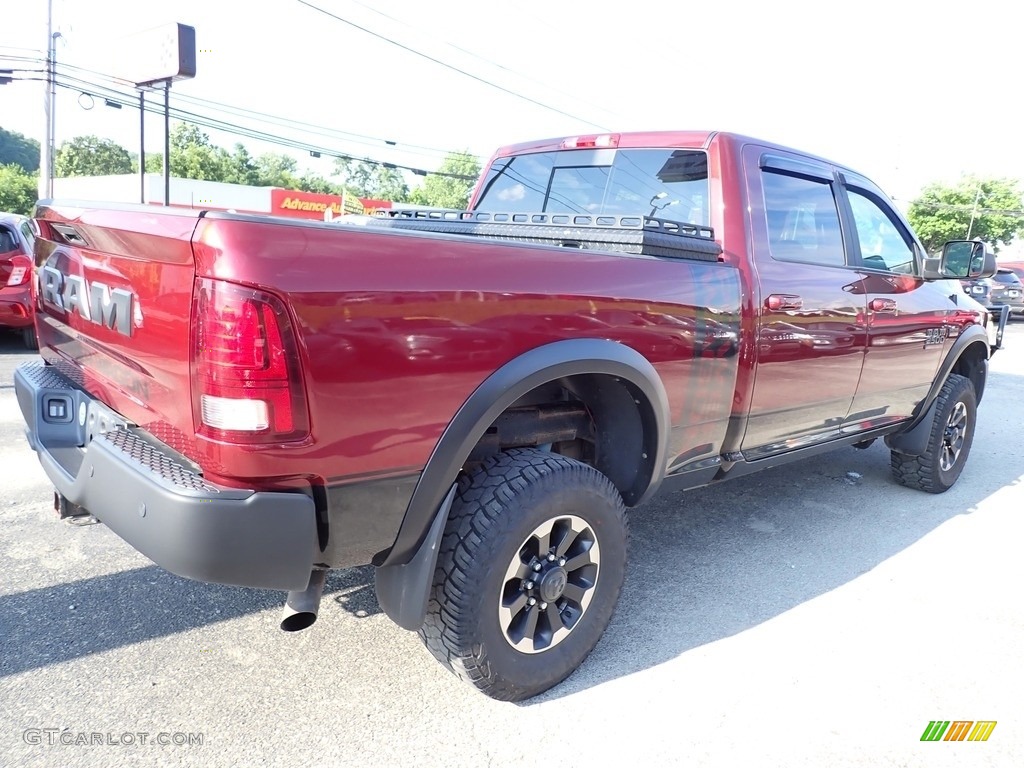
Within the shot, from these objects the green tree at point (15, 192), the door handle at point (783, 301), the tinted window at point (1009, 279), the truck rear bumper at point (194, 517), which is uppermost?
the green tree at point (15, 192)

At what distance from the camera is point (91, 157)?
2685 inches

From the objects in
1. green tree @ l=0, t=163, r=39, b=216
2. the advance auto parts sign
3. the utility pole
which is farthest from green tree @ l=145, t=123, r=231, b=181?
the utility pole

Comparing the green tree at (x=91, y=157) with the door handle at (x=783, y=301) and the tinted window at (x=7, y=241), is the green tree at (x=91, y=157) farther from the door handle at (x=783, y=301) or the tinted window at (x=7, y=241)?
the door handle at (x=783, y=301)

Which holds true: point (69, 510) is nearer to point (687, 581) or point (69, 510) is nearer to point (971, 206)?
point (687, 581)

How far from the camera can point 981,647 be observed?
2.94 metres

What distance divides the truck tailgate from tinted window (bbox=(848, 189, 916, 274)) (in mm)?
3409

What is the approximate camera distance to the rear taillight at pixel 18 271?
25.8 feet

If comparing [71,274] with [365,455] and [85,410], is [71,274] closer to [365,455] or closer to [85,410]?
[85,410]

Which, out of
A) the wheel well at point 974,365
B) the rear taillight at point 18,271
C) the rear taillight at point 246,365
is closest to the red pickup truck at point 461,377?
the rear taillight at point 246,365

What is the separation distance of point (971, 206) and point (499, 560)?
52587 mm

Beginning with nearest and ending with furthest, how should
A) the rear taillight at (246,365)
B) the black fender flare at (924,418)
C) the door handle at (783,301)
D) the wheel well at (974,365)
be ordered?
the rear taillight at (246,365)
the door handle at (783,301)
the black fender flare at (924,418)
the wheel well at (974,365)

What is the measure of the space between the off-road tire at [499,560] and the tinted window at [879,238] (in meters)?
2.40

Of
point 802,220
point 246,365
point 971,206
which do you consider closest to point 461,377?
point 246,365

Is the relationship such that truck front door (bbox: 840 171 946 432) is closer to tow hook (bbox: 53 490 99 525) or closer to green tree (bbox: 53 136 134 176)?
tow hook (bbox: 53 490 99 525)
